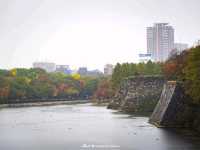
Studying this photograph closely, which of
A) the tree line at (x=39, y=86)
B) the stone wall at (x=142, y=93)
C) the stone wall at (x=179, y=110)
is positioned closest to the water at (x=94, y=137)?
the stone wall at (x=179, y=110)

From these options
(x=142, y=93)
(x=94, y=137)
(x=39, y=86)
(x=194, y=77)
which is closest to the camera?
(x=94, y=137)

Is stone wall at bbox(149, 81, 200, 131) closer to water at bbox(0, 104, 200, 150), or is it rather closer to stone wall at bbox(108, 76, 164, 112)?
water at bbox(0, 104, 200, 150)

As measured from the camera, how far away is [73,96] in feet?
470

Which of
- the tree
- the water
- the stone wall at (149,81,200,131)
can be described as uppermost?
the tree

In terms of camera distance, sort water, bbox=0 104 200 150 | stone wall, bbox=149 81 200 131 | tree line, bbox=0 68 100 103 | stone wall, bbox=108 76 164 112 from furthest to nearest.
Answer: tree line, bbox=0 68 100 103 → stone wall, bbox=108 76 164 112 → stone wall, bbox=149 81 200 131 → water, bbox=0 104 200 150

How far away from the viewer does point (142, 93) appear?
80.2 metres

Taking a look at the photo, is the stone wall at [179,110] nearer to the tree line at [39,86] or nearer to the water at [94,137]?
the water at [94,137]

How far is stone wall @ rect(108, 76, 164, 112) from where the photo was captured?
79.0 metres

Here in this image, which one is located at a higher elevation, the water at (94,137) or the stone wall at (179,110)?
the stone wall at (179,110)

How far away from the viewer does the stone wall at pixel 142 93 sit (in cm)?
7900

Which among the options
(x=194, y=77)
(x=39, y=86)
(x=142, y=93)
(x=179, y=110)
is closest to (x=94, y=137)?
(x=179, y=110)

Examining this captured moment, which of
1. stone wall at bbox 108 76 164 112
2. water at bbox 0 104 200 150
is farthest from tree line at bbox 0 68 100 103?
water at bbox 0 104 200 150

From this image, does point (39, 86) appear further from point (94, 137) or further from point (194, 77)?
point (194, 77)

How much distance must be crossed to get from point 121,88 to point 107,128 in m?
38.8
